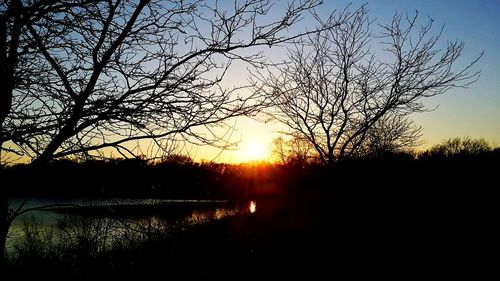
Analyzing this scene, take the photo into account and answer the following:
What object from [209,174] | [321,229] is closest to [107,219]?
[209,174]

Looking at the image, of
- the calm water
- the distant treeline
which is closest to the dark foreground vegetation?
the distant treeline

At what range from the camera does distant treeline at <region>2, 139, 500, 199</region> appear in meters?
3.76

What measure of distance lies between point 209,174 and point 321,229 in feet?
11.5

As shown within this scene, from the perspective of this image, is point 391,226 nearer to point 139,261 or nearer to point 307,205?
point 307,205

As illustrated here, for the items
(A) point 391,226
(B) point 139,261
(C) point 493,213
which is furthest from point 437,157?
(B) point 139,261

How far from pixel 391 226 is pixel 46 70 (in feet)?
23.2

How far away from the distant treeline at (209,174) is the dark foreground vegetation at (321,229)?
0.9 inches

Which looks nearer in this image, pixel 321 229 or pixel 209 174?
pixel 321 229

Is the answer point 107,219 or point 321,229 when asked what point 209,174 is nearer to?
point 107,219

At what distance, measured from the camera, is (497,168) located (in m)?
9.57

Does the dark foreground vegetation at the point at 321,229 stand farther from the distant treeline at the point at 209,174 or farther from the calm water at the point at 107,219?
the calm water at the point at 107,219

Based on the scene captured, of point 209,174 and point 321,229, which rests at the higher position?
point 209,174

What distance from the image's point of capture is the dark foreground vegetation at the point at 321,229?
16.9 ft

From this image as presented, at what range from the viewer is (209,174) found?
34.8 ft
